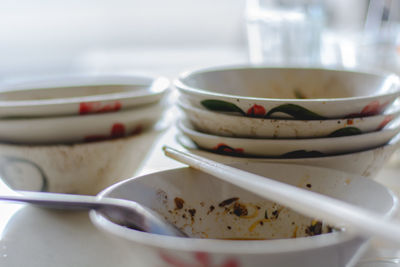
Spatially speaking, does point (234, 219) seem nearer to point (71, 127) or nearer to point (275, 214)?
point (275, 214)

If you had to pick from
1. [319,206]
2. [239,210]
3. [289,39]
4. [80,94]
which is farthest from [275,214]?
[289,39]

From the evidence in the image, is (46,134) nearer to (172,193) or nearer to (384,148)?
(172,193)

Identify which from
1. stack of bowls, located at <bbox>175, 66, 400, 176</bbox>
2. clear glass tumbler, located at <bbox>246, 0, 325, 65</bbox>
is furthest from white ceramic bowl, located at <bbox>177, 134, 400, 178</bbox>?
clear glass tumbler, located at <bbox>246, 0, 325, 65</bbox>

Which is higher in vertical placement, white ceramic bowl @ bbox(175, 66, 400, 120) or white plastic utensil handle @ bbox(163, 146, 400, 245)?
white ceramic bowl @ bbox(175, 66, 400, 120)

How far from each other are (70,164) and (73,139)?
3 centimetres

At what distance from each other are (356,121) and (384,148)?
5cm

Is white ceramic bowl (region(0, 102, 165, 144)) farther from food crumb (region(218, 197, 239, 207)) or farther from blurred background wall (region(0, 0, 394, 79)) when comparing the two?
blurred background wall (region(0, 0, 394, 79))

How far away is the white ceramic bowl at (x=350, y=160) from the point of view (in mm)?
432

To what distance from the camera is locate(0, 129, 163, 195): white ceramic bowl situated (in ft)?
1.70

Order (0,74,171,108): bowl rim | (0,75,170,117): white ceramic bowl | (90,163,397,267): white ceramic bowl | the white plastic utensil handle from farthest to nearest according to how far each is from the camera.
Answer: (0,74,171,108): bowl rim, (0,75,170,117): white ceramic bowl, (90,163,397,267): white ceramic bowl, the white plastic utensil handle

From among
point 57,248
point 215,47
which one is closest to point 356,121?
point 57,248

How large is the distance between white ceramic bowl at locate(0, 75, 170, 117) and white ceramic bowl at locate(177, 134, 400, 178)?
0.36 ft

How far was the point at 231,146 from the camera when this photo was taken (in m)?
0.45

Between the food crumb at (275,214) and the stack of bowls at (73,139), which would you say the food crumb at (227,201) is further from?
the stack of bowls at (73,139)
